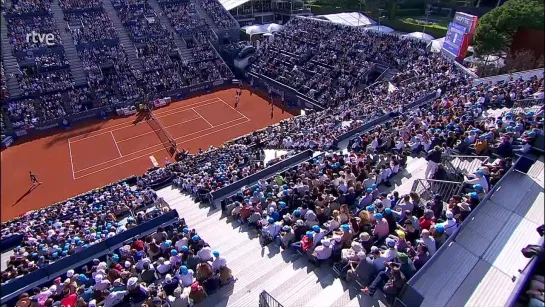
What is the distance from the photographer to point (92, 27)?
44.4 m

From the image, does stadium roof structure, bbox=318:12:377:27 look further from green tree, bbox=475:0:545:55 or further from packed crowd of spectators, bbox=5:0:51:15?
packed crowd of spectators, bbox=5:0:51:15

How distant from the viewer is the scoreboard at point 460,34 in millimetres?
26894

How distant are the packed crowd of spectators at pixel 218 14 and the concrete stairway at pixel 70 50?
1860cm

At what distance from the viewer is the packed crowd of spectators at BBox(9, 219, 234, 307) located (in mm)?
10055

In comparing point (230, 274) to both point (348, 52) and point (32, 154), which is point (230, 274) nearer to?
point (32, 154)

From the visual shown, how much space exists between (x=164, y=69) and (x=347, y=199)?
118ft

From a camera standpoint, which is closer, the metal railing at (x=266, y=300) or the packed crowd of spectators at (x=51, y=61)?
the metal railing at (x=266, y=300)

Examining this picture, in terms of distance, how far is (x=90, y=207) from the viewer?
19.1 meters

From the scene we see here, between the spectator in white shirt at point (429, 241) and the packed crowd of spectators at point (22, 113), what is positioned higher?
the spectator in white shirt at point (429, 241)

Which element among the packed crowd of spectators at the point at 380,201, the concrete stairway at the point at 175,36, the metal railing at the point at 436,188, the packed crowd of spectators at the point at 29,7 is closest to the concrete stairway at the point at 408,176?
the packed crowd of spectators at the point at 380,201

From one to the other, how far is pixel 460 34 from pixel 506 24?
25.4 feet

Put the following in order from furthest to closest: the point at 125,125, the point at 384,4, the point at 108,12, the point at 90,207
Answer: the point at 384,4, the point at 108,12, the point at 125,125, the point at 90,207

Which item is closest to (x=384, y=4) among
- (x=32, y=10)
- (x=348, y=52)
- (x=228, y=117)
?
(x=348, y=52)

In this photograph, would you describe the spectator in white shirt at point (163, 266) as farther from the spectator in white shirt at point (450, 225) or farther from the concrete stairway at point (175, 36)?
the concrete stairway at point (175, 36)
